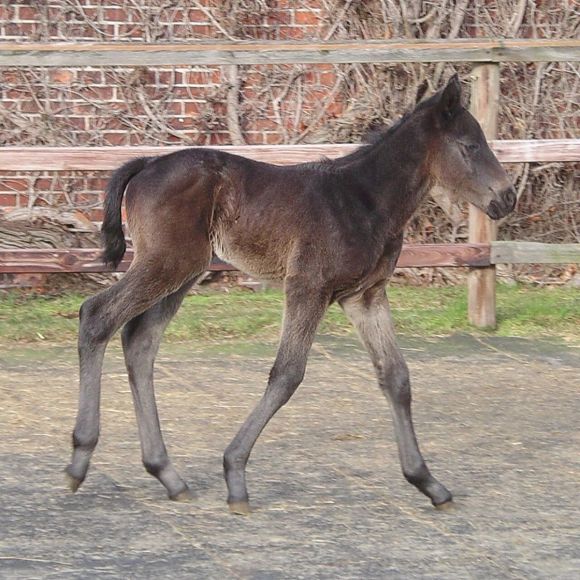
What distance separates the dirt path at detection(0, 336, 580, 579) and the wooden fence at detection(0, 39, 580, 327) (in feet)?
1.85

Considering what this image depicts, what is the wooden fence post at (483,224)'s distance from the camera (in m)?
8.30

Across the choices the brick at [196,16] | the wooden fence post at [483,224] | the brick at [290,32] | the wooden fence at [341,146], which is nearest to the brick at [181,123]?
the brick at [196,16]

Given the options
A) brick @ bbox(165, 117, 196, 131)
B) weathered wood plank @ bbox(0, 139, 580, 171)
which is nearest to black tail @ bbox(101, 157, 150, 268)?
weathered wood plank @ bbox(0, 139, 580, 171)

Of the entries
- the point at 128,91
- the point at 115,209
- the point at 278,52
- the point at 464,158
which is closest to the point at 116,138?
the point at 128,91

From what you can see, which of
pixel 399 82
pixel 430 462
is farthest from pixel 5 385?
pixel 399 82

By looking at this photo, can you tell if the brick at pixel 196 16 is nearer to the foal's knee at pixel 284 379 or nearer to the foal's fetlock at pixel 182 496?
the foal's knee at pixel 284 379

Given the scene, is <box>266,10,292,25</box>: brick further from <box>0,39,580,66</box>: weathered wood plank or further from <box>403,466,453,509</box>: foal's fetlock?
<box>403,466,453,509</box>: foal's fetlock

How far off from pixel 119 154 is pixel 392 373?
130 inches

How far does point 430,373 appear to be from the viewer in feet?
24.5

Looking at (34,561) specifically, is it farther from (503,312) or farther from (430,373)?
(503,312)

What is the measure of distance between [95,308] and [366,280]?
111 centimetres

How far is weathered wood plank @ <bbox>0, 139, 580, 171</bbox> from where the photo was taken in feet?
26.0

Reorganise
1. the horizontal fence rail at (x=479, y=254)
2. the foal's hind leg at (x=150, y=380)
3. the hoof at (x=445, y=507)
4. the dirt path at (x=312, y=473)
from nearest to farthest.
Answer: the dirt path at (x=312, y=473) → the hoof at (x=445, y=507) → the foal's hind leg at (x=150, y=380) → the horizontal fence rail at (x=479, y=254)

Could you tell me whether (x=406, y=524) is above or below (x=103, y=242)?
below
